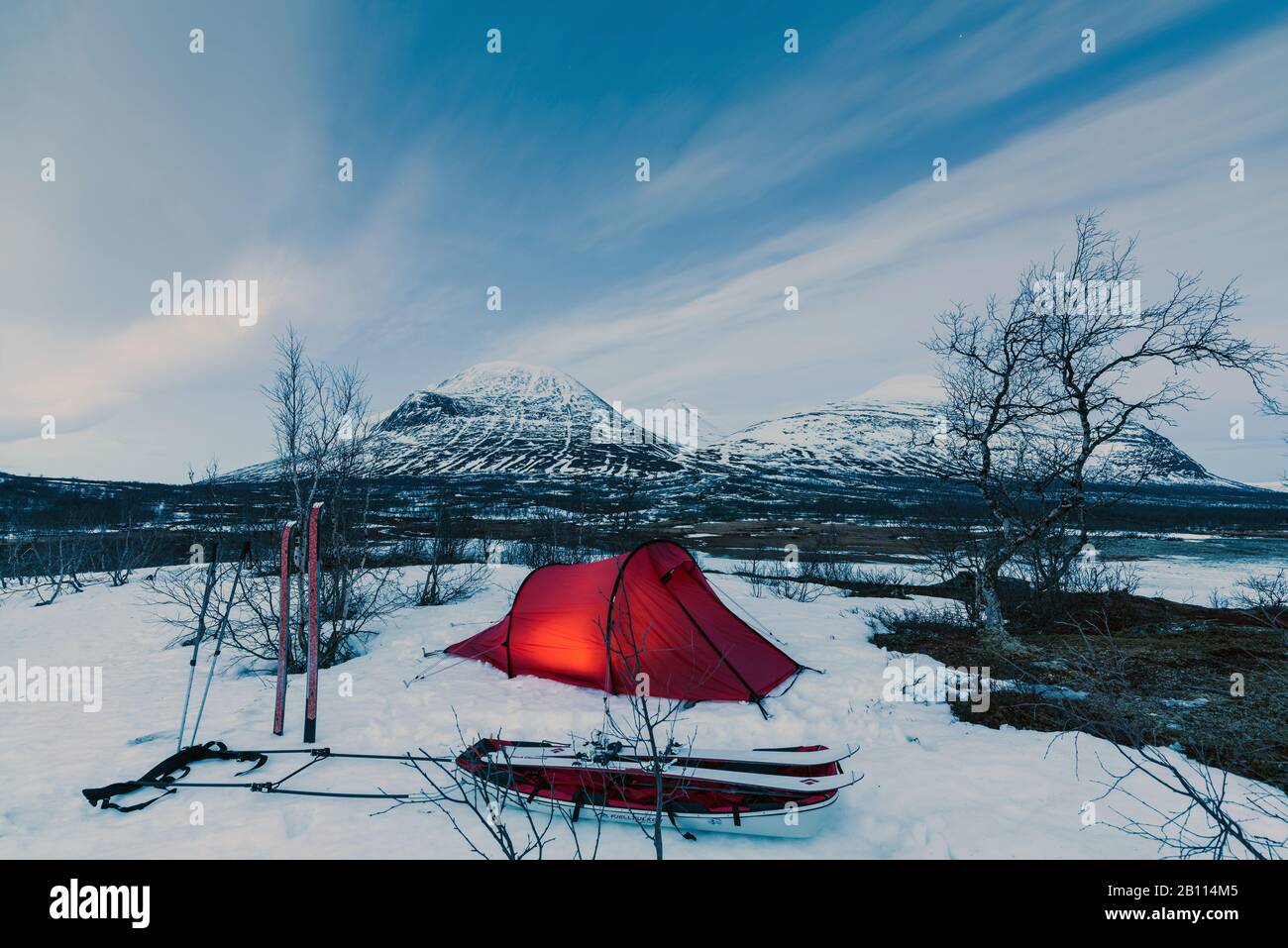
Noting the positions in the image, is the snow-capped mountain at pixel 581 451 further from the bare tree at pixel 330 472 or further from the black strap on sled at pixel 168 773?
the black strap on sled at pixel 168 773

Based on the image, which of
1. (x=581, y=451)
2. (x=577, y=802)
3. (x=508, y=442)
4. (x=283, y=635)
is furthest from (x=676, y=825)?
(x=508, y=442)

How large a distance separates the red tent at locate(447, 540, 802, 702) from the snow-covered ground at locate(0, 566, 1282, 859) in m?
0.30

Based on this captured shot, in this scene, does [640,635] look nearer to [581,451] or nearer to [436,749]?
[436,749]

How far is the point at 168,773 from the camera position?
5055 millimetres

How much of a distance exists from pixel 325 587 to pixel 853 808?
9.76m

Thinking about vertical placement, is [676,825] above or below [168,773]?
below

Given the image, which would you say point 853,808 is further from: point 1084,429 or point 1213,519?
point 1213,519

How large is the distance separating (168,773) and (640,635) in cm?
518

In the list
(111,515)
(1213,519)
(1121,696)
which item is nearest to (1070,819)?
(1121,696)

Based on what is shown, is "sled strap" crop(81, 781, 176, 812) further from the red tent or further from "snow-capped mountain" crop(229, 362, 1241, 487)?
"snow-capped mountain" crop(229, 362, 1241, 487)

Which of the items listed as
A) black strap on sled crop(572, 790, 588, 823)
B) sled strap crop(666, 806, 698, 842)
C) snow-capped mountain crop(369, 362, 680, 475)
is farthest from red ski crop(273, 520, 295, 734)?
snow-capped mountain crop(369, 362, 680, 475)

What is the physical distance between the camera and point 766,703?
725 centimetres
